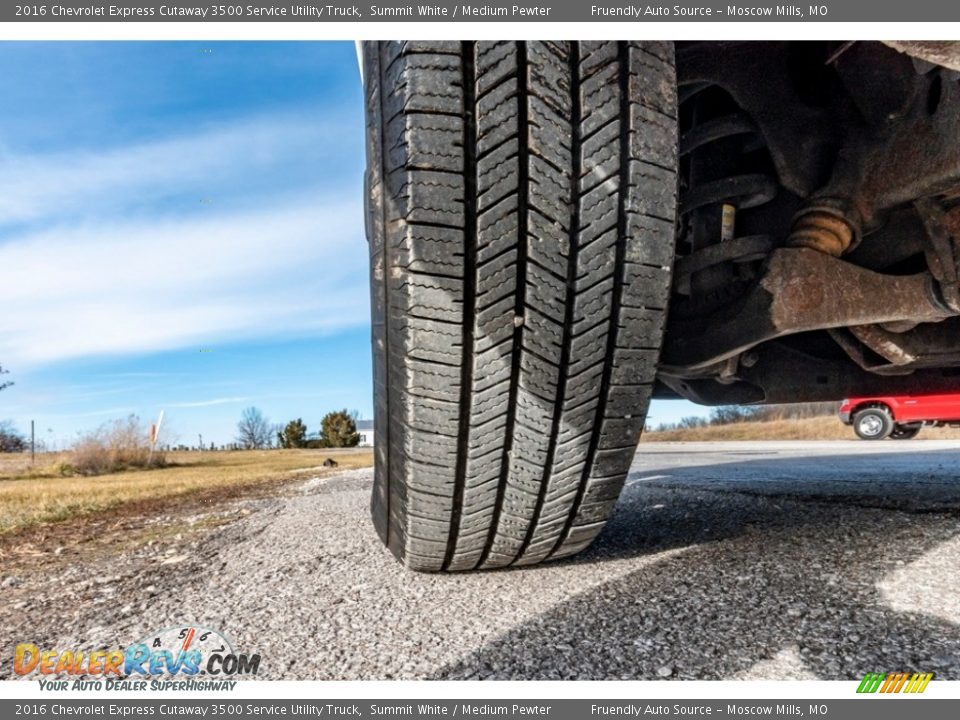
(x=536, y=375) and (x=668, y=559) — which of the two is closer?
(x=536, y=375)

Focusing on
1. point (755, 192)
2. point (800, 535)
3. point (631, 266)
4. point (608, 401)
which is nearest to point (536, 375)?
point (608, 401)

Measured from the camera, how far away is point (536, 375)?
1.18 metres

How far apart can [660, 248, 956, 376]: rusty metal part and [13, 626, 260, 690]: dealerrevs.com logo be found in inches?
51.8

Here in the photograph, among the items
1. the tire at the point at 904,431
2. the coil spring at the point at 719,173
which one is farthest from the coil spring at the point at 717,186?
the tire at the point at 904,431

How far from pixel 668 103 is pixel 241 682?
1.25 meters

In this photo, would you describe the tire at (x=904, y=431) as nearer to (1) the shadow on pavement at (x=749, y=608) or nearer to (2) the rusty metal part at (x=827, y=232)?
(1) the shadow on pavement at (x=749, y=608)

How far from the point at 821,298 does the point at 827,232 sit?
0.54 ft

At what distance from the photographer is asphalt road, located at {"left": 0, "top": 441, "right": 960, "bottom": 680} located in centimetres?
97

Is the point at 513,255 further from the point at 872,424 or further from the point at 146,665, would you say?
the point at 872,424

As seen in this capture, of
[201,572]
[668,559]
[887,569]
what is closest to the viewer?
[887,569]

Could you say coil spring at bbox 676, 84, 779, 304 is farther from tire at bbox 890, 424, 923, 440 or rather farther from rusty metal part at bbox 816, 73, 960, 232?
tire at bbox 890, 424, 923, 440

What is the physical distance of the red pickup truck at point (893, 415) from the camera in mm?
9508

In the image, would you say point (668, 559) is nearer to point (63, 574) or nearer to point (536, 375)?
point (536, 375)

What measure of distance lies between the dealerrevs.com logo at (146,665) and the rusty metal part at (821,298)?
4.32 feet
